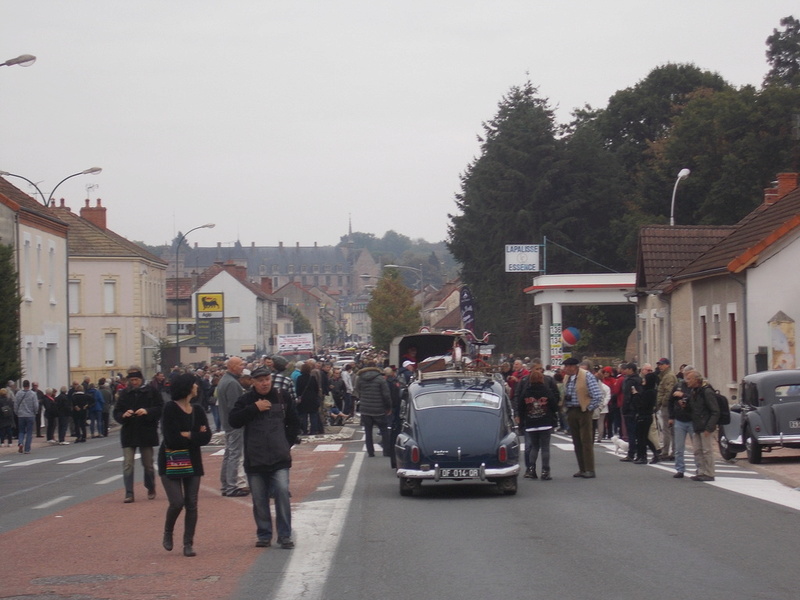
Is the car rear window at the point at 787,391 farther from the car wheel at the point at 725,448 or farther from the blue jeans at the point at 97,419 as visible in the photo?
the blue jeans at the point at 97,419

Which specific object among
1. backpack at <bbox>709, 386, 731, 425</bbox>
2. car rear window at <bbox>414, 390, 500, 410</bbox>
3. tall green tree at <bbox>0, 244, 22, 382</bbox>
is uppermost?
tall green tree at <bbox>0, 244, 22, 382</bbox>

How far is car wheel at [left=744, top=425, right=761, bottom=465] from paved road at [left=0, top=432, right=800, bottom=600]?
1326mm

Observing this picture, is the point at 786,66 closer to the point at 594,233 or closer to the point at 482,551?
the point at 594,233

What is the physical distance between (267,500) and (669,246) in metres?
31.7

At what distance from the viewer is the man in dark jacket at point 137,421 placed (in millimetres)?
16047

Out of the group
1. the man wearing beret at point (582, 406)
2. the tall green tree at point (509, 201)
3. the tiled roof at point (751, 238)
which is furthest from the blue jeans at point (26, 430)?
the tall green tree at point (509, 201)

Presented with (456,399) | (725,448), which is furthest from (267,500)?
(725,448)

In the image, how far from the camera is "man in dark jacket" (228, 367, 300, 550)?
10914 millimetres

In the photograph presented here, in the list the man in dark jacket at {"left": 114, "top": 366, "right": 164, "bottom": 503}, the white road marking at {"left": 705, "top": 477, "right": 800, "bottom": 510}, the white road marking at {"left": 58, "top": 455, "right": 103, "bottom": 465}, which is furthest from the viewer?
the white road marking at {"left": 58, "top": 455, "right": 103, "bottom": 465}

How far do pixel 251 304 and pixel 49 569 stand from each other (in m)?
109

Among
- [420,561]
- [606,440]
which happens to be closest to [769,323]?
[606,440]

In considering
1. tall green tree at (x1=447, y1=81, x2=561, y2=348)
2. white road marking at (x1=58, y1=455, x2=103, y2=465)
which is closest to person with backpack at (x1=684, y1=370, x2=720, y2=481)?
white road marking at (x1=58, y1=455, x2=103, y2=465)

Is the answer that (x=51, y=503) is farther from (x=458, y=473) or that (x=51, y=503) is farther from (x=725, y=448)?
(x=725, y=448)

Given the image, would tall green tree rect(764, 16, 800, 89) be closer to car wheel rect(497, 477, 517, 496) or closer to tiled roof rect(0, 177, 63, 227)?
tiled roof rect(0, 177, 63, 227)
